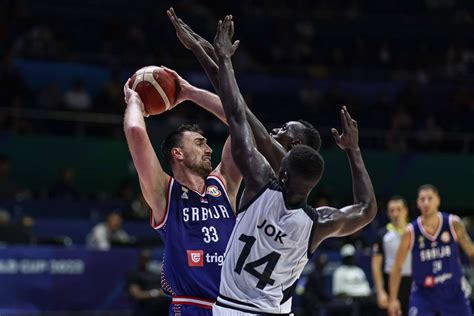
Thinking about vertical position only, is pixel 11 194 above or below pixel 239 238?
above

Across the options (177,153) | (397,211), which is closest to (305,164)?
(177,153)

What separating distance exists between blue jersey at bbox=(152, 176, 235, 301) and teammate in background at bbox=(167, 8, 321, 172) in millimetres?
655

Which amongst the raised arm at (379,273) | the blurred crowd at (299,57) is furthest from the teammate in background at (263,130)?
the blurred crowd at (299,57)

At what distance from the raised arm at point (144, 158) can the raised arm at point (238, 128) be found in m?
0.84

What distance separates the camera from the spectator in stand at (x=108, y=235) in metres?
15.2

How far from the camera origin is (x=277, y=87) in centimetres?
2202

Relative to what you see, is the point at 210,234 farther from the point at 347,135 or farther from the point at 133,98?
the point at 347,135

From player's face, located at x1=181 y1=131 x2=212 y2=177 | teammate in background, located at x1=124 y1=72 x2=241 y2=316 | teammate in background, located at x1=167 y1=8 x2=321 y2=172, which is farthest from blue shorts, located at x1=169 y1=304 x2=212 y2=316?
teammate in background, located at x1=167 y1=8 x2=321 y2=172

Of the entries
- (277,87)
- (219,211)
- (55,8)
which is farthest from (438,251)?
(55,8)

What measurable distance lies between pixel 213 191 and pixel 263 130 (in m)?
0.88

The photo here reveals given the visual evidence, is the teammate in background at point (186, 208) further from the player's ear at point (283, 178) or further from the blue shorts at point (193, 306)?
the player's ear at point (283, 178)

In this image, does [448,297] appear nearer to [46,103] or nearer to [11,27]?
[46,103]

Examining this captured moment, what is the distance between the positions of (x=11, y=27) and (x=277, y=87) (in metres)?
6.59

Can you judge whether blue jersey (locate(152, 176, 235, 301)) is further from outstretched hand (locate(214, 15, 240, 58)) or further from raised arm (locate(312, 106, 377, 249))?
outstretched hand (locate(214, 15, 240, 58))
